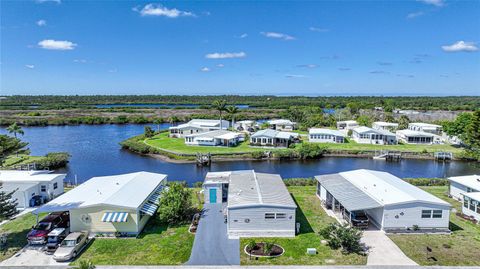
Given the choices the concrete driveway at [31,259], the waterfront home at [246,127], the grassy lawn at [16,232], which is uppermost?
the waterfront home at [246,127]

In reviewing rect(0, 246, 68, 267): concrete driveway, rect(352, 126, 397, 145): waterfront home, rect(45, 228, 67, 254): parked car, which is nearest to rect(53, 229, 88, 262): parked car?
rect(0, 246, 68, 267): concrete driveway

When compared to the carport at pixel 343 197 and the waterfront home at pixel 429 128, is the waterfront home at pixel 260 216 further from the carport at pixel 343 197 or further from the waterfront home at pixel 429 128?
the waterfront home at pixel 429 128

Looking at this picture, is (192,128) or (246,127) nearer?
(192,128)

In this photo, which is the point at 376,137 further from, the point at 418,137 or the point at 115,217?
the point at 115,217

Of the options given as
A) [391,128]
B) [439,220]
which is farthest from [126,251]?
[391,128]

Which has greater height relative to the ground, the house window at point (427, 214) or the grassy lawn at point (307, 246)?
the house window at point (427, 214)

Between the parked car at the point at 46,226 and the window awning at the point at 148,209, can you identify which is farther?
the window awning at the point at 148,209

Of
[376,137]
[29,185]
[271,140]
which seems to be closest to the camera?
[29,185]

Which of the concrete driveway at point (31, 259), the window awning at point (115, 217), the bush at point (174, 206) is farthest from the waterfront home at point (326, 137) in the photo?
the concrete driveway at point (31, 259)

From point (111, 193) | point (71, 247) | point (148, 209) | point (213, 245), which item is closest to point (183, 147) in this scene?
point (111, 193)
